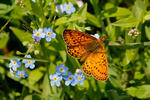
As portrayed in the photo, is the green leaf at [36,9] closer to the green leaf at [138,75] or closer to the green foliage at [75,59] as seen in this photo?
the green foliage at [75,59]

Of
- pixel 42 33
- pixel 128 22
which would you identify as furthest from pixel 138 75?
pixel 42 33

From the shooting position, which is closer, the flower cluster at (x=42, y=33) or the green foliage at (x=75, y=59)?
the flower cluster at (x=42, y=33)

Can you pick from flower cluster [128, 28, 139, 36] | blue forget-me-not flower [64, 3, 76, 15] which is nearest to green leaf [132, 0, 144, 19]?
flower cluster [128, 28, 139, 36]

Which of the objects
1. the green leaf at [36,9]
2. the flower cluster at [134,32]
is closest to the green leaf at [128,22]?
the flower cluster at [134,32]

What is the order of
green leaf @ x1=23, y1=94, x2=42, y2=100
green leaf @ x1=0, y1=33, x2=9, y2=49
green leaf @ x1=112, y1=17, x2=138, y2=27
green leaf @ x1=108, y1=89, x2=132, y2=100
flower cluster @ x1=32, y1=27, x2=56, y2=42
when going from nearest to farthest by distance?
flower cluster @ x1=32, y1=27, x2=56, y2=42
green leaf @ x1=112, y1=17, x2=138, y2=27
green leaf @ x1=108, y1=89, x2=132, y2=100
green leaf @ x1=23, y1=94, x2=42, y2=100
green leaf @ x1=0, y1=33, x2=9, y2=49

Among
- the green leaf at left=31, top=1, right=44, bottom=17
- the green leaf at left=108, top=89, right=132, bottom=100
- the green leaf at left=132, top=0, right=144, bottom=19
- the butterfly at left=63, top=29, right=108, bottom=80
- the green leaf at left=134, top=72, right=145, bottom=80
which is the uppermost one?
the green leaf at left=31, top=1, right=44, bottom=17

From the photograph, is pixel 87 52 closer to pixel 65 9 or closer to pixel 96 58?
pixel 96 58

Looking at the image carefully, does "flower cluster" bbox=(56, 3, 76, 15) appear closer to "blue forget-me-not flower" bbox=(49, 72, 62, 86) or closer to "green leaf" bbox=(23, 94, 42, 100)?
"blue forget-me-not flower" bbox=(49, 72, 62, 86)
